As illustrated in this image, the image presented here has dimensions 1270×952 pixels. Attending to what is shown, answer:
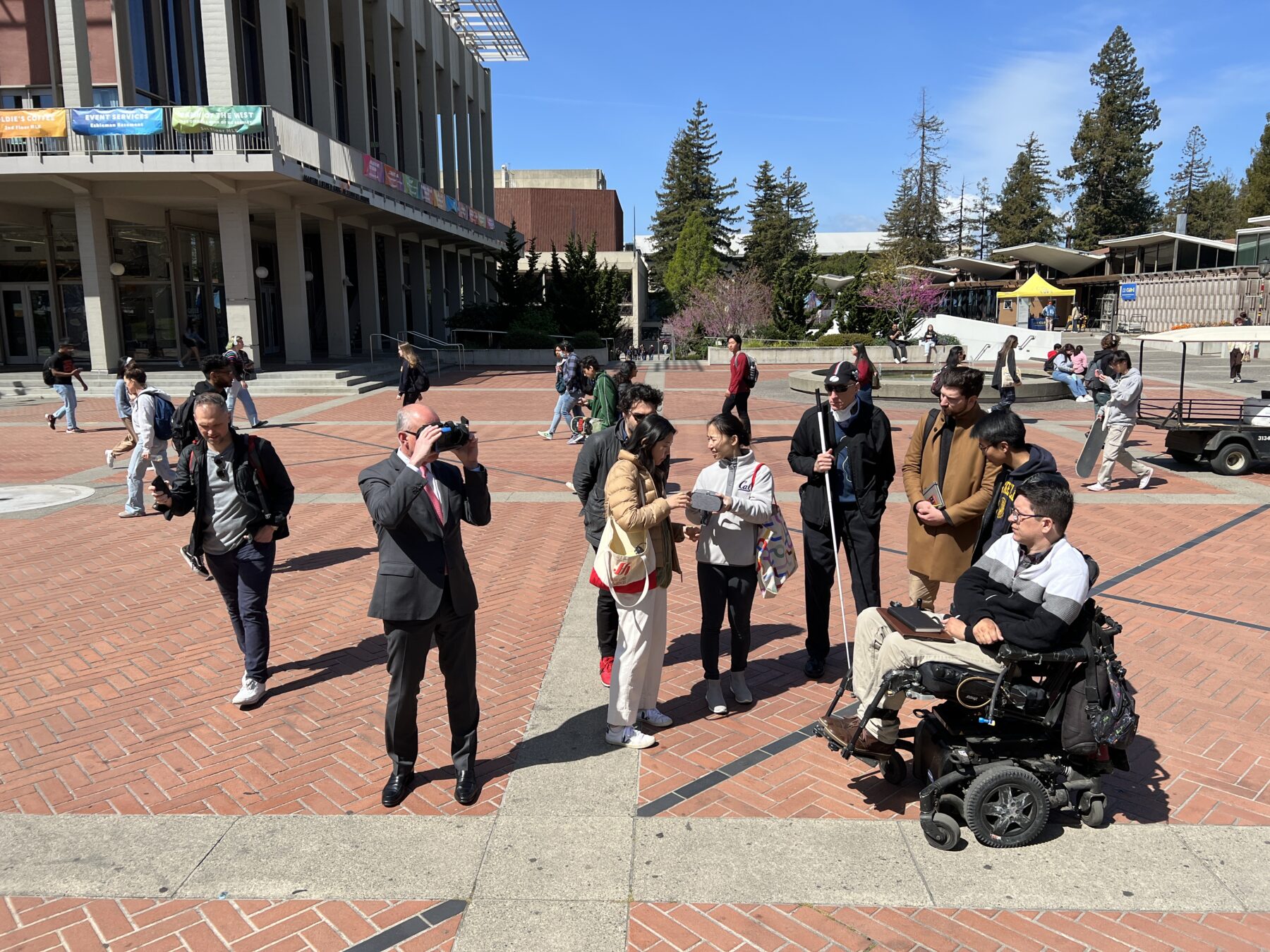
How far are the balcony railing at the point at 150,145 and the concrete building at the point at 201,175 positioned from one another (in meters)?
0.05

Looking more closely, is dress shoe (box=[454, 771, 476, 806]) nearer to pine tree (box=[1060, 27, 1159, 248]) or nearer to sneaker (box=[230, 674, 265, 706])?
sneaker (box=[230, 674, 265, 706])

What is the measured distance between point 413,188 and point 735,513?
30338 millimetres

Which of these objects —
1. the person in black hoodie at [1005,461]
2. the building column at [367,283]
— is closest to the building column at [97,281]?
the building column at [367,283]

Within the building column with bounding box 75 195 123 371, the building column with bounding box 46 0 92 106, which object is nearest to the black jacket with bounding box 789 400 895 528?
the building column with bounding box 46 0 92 106

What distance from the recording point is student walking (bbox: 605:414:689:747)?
14.4ft

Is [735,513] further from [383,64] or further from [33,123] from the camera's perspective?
[383,64]

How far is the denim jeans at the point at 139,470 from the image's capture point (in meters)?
9.57

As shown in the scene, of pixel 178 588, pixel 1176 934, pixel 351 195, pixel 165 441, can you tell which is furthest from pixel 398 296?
pixel 1176 934

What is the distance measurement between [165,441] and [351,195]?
1916 centimetres

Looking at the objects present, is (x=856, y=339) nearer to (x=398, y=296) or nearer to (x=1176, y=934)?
(x=398, y=296)

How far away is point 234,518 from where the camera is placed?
5.26m

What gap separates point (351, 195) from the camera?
87.6 feet

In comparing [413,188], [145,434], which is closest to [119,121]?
[413,188]

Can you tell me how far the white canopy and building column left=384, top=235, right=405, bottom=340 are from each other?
30.3 metres
